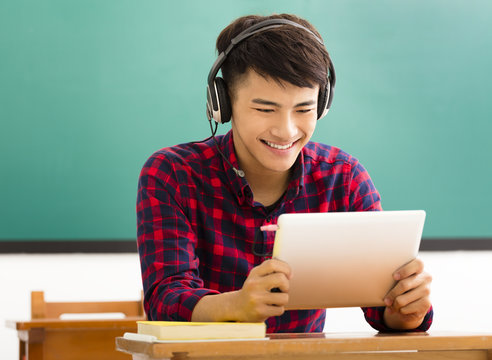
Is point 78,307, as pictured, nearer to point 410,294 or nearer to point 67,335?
point 67,335

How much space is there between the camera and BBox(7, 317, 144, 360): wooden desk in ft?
7.39

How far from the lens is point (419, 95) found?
2.82 metres

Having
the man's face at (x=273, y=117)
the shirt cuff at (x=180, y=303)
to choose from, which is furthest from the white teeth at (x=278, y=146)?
the shirt cuff at (x=180, y=303)

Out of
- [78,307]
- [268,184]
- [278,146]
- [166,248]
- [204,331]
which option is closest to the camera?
[204,331]

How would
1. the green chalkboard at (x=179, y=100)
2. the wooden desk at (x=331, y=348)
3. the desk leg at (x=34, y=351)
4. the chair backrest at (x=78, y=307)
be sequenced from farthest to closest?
the green chalkboard at (x=179, y=100), the chair backrest at (x=78, y=307), the desk leg at (x=34, y=351), the wooden desk at (x=331, y=348)

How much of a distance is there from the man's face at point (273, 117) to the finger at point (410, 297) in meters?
0.38

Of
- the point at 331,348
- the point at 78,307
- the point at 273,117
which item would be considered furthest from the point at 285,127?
the point at 78,307

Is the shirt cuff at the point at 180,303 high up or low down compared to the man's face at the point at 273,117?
down

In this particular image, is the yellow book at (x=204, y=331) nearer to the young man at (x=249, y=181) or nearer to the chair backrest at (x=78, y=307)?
the young man at (x=249, y=181)

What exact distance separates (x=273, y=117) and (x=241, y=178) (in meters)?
0.17

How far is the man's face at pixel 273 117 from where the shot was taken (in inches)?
53.7

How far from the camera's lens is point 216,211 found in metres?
1.46

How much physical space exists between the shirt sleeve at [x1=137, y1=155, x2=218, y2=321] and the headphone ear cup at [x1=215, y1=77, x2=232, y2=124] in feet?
0.49

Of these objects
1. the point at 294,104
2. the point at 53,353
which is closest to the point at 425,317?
the point at 294,104
